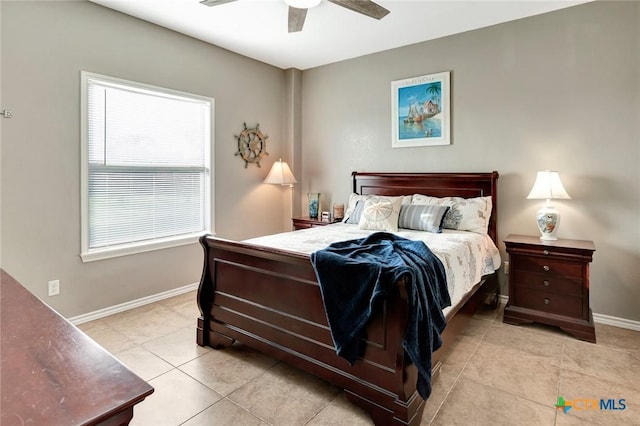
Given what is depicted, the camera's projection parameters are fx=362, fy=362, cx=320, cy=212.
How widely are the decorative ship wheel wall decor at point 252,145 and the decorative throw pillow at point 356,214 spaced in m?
1.49

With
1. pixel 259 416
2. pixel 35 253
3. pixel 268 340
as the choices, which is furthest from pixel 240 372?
pixel 35 253

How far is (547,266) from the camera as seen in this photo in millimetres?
2936

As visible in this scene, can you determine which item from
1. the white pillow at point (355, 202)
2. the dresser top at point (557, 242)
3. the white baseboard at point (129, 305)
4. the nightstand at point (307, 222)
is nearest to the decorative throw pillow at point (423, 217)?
the white pillow at point (355, 202)

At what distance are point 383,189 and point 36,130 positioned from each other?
3.26 meters

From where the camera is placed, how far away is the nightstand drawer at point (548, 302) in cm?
283

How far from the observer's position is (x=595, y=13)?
303cm

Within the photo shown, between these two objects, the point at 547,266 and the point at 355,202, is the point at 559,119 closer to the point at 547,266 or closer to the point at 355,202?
the point at 547,266

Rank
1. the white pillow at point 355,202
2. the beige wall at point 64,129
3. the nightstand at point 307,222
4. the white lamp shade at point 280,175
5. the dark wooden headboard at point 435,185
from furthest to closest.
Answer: the white lamp shade at point 280,175 < the nightstand at point 307,222 < the white pillow at point 355,202 < the dark wooden headboard at point 435,185 < the beige wall at point 64,129

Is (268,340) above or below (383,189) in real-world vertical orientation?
below

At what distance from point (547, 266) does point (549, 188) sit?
638 mm

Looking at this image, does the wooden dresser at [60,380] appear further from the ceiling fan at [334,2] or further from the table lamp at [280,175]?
the table lamp at [280,175]

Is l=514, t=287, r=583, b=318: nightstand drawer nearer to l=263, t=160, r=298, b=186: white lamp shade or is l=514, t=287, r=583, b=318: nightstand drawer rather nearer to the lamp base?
the lamp base

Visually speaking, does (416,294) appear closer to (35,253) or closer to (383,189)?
(383,189)

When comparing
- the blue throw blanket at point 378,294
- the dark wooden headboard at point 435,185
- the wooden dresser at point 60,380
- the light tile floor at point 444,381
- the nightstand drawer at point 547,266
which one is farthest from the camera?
the dark wooden headboard at point 435,185
